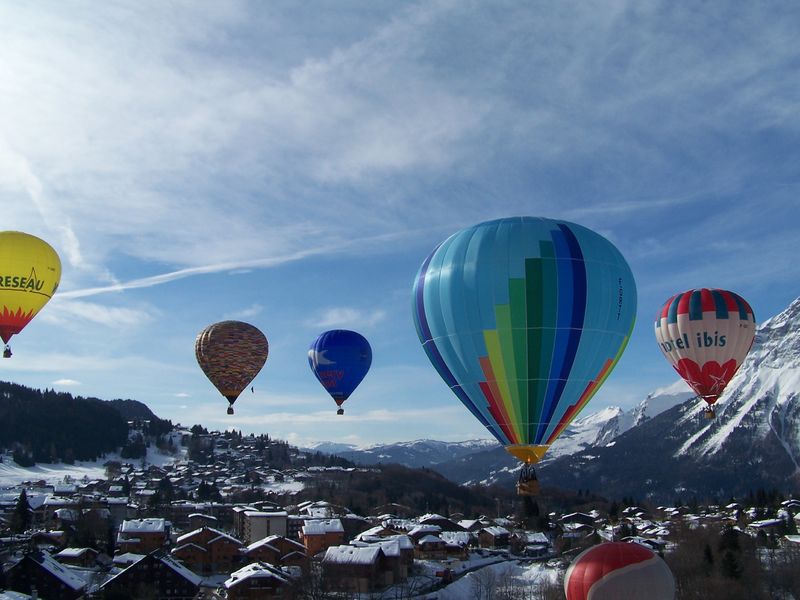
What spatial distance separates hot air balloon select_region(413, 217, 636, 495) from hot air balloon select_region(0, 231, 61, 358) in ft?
49.2

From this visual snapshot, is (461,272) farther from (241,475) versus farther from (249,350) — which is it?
(241,475)

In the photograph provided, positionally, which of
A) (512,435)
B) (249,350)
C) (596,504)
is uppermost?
(249,350)

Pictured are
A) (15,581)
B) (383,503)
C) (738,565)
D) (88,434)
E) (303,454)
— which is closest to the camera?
(15,581)

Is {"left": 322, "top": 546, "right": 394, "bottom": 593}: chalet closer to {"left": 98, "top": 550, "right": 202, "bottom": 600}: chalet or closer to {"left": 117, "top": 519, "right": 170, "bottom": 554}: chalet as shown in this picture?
{"left": 98, "top": 550, "right": 202, "bottom": 600}: chalet

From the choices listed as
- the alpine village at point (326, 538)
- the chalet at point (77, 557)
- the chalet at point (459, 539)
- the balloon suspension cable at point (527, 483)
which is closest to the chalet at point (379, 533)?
the alpine village at point (326, 538)

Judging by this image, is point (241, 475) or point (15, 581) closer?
point (15, 581)

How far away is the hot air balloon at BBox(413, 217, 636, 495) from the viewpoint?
2033cm

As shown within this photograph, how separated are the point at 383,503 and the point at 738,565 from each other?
69923mm

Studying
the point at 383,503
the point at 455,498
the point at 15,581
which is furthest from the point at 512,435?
the point at 455,498

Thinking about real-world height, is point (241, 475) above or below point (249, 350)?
below

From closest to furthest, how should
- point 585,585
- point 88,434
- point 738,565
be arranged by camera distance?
point 585,585 < point 738,565 < point 88,434

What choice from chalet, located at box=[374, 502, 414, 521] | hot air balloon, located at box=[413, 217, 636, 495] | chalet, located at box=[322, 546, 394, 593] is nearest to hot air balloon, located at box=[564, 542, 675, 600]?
hot air balloon, located at box=[413, 217, 636, 495]

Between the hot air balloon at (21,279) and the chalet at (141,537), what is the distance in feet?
108

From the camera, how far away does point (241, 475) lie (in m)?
131
